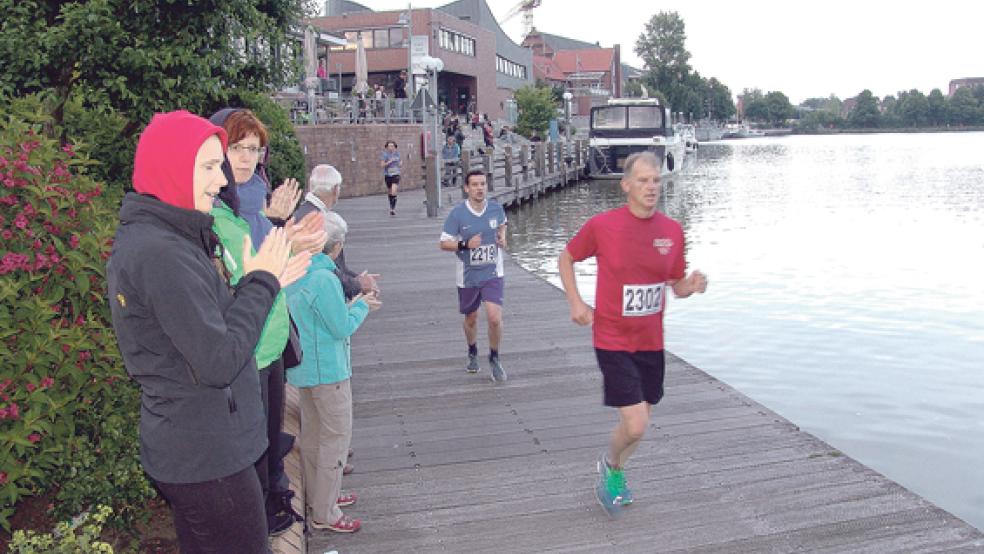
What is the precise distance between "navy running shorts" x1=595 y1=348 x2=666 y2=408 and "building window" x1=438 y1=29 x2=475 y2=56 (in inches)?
2298

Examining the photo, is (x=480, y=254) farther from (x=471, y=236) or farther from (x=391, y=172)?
(x=391, y=172)

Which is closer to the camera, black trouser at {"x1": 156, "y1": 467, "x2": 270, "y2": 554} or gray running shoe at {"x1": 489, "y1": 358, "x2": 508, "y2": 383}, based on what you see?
black trouser at {"x1": 156, "y1": 467, "x2": 270, "y2": 554}

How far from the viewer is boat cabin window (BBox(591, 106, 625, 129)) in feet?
135

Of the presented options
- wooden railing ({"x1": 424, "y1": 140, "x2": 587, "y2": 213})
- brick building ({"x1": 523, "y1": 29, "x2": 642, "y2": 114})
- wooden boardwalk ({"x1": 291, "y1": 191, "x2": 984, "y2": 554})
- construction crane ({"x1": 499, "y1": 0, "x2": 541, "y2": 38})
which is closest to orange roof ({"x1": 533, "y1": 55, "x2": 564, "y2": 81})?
brick building ({"x1": 523, "y1": 29, "x2": 642, "y2": 114})

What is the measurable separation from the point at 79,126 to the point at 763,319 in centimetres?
968

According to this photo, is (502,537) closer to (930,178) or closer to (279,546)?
(279,546)

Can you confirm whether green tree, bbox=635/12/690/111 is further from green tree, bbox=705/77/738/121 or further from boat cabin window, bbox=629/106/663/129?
boat cabin window, bbox=629/106/663/129

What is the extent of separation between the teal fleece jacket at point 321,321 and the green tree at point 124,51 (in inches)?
147

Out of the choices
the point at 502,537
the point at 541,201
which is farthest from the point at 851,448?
the point at 541,201

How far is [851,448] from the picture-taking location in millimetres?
8320

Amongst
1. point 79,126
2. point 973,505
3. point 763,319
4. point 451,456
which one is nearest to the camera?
point 451,456

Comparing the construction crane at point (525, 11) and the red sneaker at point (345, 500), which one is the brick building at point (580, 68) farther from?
the red sneaker at point (345, 500)

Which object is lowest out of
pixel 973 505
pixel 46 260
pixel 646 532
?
pixel 973 505

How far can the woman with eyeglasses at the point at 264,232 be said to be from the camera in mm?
3088
